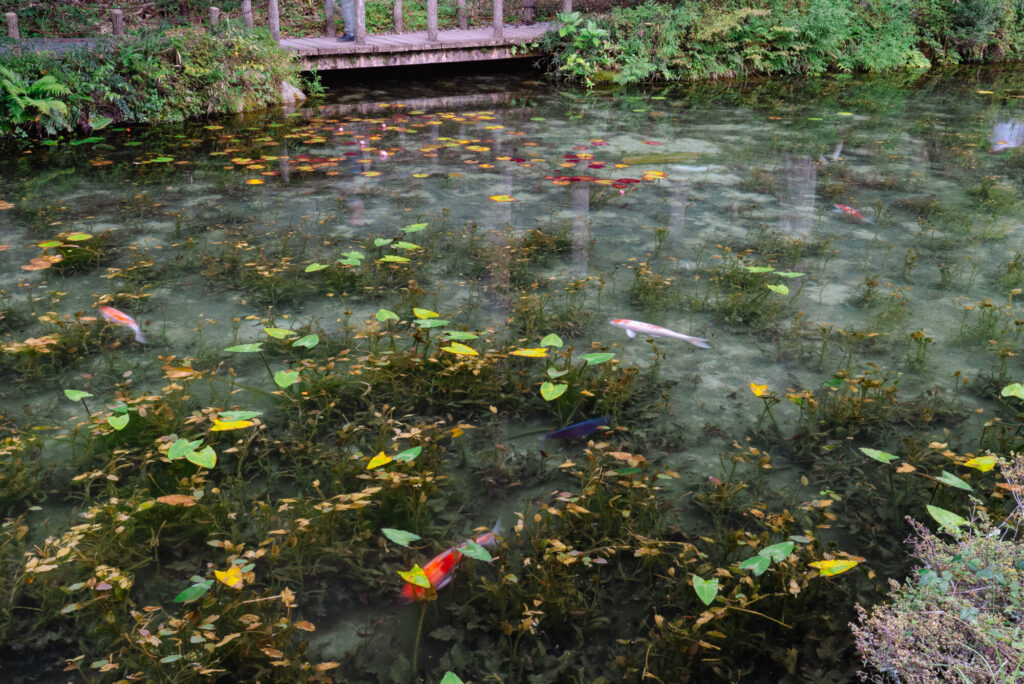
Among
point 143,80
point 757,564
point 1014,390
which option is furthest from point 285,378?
point 143,80

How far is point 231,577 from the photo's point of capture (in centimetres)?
219

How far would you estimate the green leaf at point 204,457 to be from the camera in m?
2.56

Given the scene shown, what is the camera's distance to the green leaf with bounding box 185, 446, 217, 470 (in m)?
2.56

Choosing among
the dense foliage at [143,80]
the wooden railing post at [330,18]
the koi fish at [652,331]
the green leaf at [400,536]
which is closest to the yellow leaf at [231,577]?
the green leaf at [400,536]


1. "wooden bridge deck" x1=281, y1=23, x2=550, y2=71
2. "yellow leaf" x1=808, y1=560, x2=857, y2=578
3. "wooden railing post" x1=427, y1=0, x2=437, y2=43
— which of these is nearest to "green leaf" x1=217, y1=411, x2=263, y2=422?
"yellow leaf" x1=808, y1=560, x2=857, y2=578

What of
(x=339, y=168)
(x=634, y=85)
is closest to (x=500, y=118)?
(x=339, y=168)

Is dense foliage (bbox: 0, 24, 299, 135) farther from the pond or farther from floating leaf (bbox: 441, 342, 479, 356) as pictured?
floating leaf (bbox: 441, 342, 479, 356)

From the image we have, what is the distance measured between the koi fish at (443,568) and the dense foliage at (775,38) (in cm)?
1040

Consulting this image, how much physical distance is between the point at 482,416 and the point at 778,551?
1364 millimetres

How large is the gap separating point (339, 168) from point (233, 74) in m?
3.28

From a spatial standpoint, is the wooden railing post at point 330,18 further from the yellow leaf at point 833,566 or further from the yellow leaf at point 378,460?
the yellow leaf at point 833,566

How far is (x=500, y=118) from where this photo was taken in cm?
912

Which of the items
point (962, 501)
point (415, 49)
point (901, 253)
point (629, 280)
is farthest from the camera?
point (415, 49)

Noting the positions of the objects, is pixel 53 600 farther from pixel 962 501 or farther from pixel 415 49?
pixel 415 49
